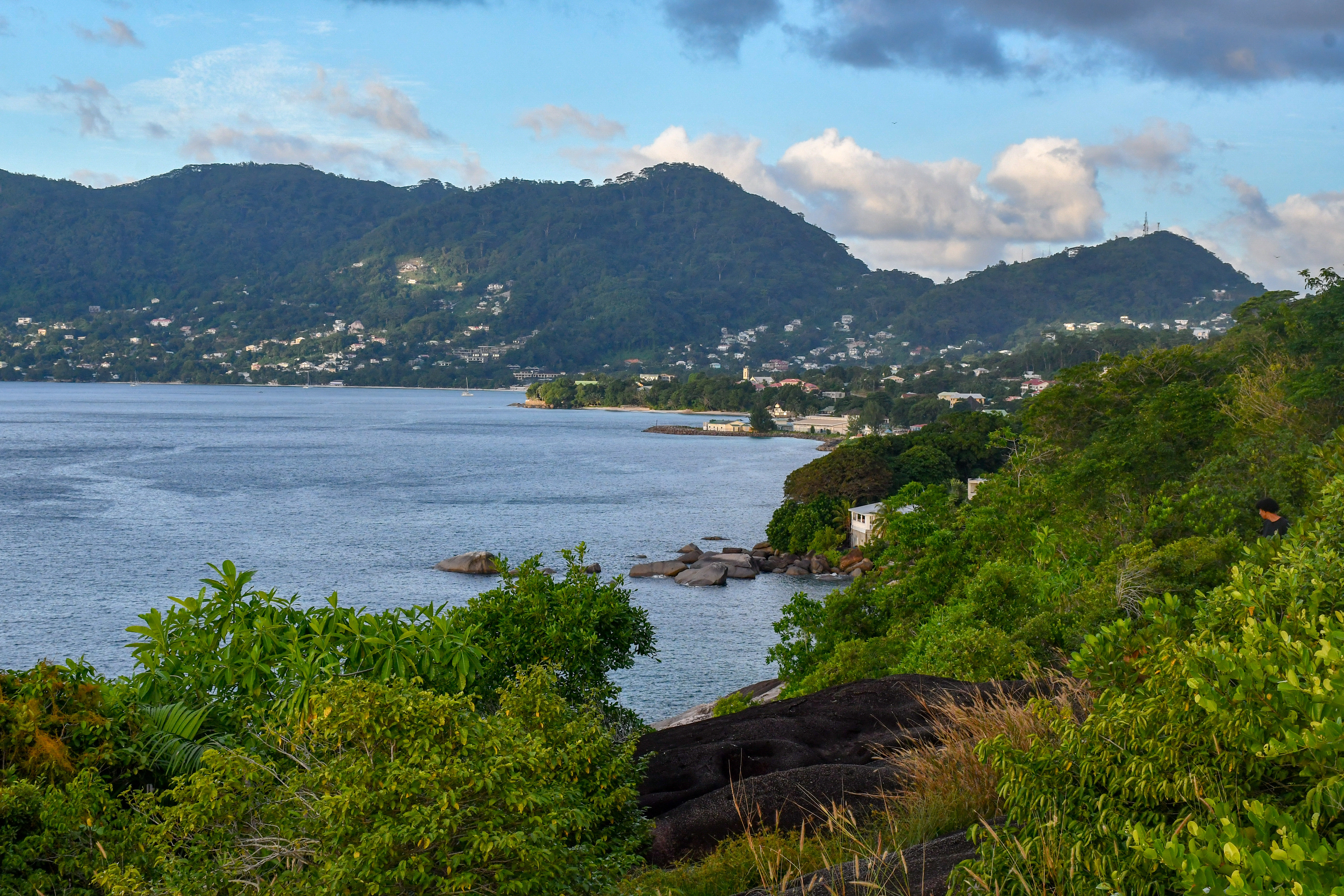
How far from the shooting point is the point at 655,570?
4100 cm

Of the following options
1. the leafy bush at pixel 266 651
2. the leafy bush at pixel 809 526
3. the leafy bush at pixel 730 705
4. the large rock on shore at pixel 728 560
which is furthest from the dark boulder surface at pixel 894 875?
the leafy bush at pixel 809 526

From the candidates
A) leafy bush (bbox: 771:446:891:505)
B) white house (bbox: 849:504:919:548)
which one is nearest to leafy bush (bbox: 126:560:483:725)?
white house (bbox: 849:504:919:548)

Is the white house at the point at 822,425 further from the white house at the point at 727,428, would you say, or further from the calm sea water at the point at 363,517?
the calm sea water at the point at 363,517

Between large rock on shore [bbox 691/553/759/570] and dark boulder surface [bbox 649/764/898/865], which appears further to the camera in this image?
large rock on shore [bbox 691/553/759/570]

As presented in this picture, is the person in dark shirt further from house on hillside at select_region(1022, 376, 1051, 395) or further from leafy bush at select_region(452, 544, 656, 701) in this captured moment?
house on hillside at select_region(1022, 376, 1051, 395)

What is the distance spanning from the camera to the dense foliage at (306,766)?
11.5 ft

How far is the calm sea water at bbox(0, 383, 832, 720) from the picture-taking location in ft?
103

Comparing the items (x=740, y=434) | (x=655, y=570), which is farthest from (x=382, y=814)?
(x=740, y=434)

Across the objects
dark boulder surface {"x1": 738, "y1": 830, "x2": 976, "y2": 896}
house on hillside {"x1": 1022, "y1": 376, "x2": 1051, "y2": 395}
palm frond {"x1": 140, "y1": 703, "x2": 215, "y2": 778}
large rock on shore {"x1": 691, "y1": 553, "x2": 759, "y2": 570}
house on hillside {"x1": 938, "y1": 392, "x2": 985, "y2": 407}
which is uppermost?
house on hillside {"x1": 1022, "y1": 376, "x2": 1051, "y2": 395}

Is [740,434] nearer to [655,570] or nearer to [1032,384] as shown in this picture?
[1032,384]

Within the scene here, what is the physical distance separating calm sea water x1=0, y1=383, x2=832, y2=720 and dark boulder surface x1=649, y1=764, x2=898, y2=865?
1585 cm

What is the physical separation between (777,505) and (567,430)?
192 feet

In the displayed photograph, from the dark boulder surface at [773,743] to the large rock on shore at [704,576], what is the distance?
3073cm

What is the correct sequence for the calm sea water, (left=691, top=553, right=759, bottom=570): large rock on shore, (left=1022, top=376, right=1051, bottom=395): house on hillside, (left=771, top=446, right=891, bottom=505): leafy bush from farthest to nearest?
(left=1022, top=376, right=1051, bottom=395): house on hillside → (left=771, top=446, right=891, bottom=505): leafy bush → (left=691, top=553, right=759, bottom=570): large rock on shore → the calm sea water
